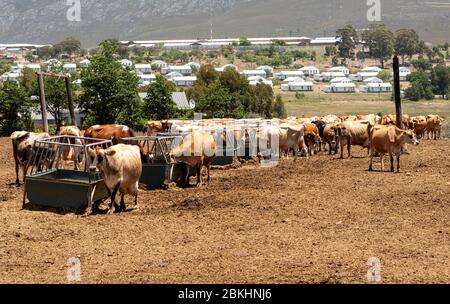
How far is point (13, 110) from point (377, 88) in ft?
456

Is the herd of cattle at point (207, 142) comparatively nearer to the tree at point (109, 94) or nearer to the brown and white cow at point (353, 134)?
the brown and white cow at point (353, 134)

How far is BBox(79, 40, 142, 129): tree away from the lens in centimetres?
5391

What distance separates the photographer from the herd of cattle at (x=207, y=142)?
61.1 feet

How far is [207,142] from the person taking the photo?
2319 centimetres

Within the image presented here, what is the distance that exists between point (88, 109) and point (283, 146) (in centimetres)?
2845

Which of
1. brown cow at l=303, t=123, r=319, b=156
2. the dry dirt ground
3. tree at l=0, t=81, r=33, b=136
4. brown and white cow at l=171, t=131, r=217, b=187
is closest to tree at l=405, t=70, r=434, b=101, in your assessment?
tree at l=0, t=81, r=33, b=136

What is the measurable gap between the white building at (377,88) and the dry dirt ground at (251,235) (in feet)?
538

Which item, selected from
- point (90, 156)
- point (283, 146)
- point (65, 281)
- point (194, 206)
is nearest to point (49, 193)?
point (90, 156)

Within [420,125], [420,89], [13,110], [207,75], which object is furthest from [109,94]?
[420,89]

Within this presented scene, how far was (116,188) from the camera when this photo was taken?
18.4m

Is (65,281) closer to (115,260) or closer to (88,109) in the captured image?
(115,260)

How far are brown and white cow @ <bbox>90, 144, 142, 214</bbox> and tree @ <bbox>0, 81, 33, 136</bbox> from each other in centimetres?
3865

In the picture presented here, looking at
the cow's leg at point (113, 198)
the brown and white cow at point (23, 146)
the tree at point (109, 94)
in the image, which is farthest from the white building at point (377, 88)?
the cow's leg at point (113, 198)

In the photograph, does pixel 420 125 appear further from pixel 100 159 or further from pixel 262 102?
pixel 262 102
